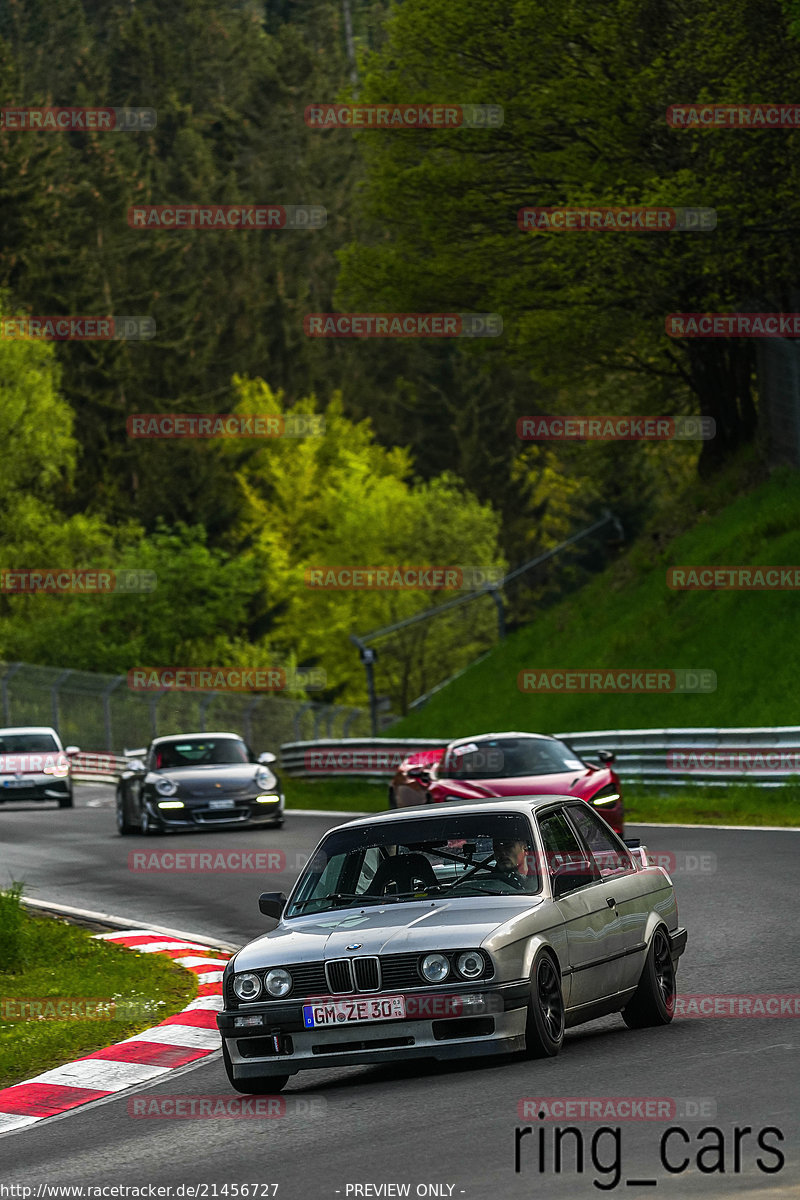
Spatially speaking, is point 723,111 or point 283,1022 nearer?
point 283,1022

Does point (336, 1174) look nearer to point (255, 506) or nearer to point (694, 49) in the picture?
point (694, 49)

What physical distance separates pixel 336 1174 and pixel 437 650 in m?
74.4

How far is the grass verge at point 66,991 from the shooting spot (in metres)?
11.2

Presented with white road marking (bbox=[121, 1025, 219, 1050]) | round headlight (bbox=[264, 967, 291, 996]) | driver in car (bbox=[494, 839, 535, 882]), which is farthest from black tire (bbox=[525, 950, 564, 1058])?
white road marking (bbox=[121, 1025, 219, 1050])

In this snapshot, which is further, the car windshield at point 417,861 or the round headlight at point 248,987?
the car windshield at point 417,861

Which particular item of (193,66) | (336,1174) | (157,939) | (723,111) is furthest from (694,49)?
(193,66)

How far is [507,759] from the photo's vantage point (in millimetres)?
20625

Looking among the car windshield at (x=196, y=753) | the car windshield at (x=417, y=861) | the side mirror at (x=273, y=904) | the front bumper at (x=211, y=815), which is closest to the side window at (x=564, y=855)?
the car windshield at (x=417, y=861)

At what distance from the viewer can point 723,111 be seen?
1302 inches

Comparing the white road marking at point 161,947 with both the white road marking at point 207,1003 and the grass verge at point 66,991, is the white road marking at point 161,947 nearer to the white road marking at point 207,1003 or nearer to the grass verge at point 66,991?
the grass verge at point 66,991

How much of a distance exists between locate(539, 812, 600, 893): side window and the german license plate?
1.29 m

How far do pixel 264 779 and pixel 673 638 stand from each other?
1218cm

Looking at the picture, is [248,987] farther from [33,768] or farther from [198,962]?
[33,768]

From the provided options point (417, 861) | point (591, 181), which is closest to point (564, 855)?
point (417, 861)
